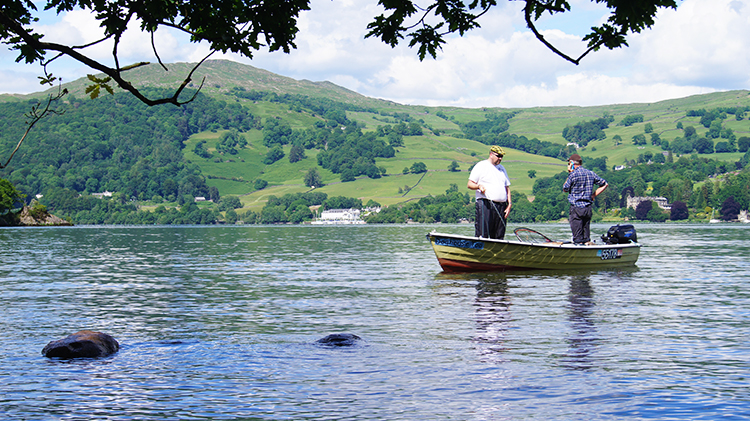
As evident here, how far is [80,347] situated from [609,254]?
1956cm

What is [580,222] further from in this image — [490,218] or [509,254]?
[490,218]

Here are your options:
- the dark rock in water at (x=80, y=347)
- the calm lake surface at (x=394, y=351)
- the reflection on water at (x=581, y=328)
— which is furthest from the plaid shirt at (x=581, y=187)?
the dark rock in water at (x=80, y=347)

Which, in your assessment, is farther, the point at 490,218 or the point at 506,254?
the point at 506,254

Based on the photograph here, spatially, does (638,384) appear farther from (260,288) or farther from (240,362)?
(260,288)

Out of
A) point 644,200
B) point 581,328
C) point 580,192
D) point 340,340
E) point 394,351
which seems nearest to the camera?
point 394,351

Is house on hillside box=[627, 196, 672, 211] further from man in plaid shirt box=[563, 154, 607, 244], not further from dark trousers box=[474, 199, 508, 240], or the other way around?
dark trousers box=[474, 199, 508, 240]

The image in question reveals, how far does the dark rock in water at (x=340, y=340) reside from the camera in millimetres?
11891

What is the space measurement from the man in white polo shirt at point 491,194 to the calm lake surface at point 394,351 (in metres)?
2.38

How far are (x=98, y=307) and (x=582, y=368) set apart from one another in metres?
12.0

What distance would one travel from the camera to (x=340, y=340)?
12.0 meters

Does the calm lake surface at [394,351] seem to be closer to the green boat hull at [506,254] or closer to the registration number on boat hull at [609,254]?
the green boat hull at [506,254]

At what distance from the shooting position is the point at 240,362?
35.3ft

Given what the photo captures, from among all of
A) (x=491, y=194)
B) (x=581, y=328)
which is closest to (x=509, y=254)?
(x=491, y=194)

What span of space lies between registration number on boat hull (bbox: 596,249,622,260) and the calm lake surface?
352 centimetres
